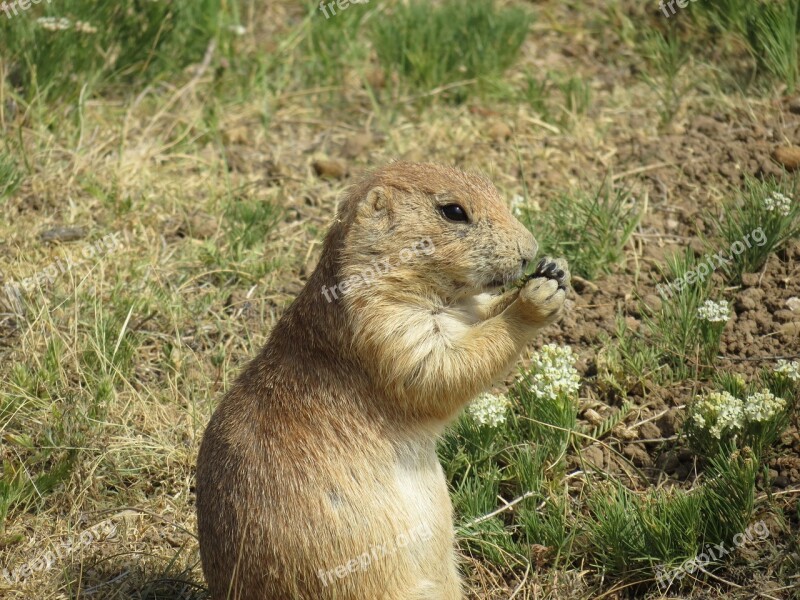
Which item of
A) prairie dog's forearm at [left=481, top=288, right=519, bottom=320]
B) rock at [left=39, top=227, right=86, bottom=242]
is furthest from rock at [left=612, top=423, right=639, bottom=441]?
rock at [left=39, top=227, right=86, bottom=242]

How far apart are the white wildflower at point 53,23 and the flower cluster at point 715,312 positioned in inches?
170

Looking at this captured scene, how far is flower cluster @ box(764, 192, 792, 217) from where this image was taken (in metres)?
5.03

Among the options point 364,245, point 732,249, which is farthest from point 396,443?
point 732,249

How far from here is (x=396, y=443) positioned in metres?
3.94

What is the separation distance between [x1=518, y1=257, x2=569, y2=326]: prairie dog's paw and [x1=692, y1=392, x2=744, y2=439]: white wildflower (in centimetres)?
85

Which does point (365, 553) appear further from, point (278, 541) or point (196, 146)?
point (196, 146)

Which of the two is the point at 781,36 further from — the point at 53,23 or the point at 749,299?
the point at 53,23

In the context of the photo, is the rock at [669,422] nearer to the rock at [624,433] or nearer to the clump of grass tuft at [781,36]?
the rock at [624,433]

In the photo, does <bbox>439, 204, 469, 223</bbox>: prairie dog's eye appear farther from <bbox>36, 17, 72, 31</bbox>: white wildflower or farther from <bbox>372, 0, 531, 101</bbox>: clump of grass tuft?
<bbox>36, 17, 72, 31</bbox>: white wildflower

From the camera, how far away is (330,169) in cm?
674

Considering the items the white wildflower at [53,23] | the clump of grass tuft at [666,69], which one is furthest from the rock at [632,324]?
the white wildflower at [53,23]

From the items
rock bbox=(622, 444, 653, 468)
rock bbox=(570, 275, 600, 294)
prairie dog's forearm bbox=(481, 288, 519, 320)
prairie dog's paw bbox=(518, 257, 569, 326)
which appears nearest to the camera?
prairie dog's paw bbox=(518, 257, 569, 326)

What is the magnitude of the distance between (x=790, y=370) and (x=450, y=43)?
381 cm

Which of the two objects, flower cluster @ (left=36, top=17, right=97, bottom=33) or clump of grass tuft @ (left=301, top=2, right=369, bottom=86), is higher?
flower cluster @ (left=36, top=17, right=97, bottom=33)
